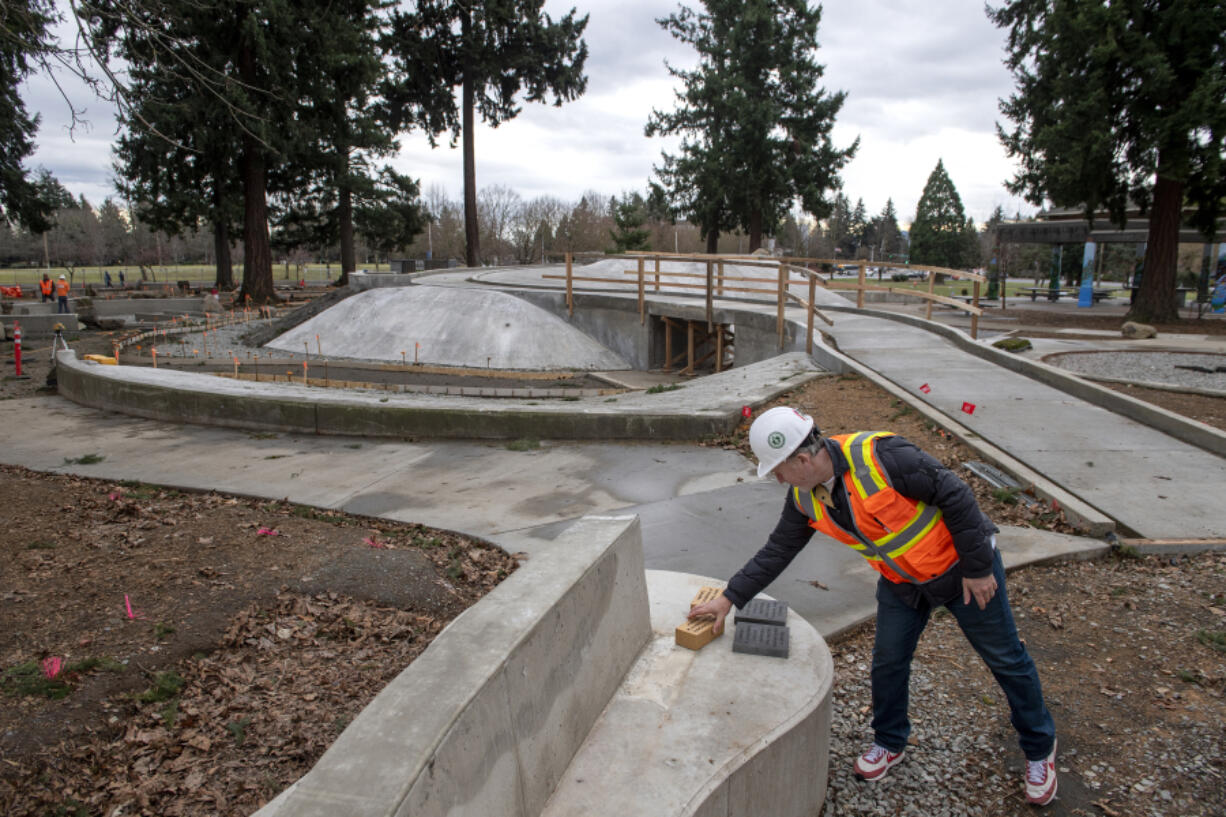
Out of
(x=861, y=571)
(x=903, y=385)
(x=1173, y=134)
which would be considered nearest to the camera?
(x=861, y=571)

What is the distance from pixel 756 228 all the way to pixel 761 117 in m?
5.81

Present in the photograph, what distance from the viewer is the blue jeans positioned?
116 inches

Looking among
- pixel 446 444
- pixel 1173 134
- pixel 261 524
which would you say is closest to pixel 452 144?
pixel 1173 134

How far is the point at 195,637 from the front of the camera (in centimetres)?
409

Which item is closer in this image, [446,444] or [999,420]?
[999,420]

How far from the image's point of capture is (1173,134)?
17281mm

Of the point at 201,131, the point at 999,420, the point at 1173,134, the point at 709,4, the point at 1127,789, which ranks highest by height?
the point at 709,4

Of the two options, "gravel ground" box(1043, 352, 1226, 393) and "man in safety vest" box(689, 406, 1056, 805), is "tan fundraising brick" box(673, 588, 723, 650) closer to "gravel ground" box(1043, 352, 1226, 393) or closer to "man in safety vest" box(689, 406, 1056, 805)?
"man in safety vest" box(689, 406, 1056, 805)

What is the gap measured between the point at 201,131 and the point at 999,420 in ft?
85.4

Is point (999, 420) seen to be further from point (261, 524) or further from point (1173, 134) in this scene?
point (1173, 134)

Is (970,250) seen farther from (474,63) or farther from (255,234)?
(255,234)

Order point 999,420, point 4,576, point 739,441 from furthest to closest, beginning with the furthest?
point 739,441 → point 999,420 → point 4,576

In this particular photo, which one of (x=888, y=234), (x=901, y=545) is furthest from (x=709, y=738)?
(x=888, y=234)

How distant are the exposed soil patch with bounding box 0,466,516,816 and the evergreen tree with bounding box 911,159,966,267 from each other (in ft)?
279
